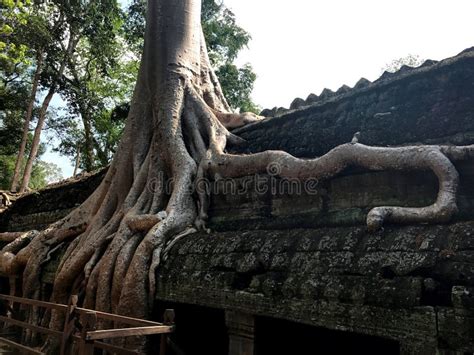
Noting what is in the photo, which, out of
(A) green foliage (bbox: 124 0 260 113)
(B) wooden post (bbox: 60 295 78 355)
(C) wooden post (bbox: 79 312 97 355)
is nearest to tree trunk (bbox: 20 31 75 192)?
(A) green foliage (bbox: 124 0 260 113)

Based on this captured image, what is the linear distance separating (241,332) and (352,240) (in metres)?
1.10

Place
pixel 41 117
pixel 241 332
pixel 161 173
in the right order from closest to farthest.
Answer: pixel 241 332
pixel 161 173
pixel 41 117

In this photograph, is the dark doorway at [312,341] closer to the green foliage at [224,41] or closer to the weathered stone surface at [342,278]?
the weathered stone surface at [342,278]

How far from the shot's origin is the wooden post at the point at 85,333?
2.69m

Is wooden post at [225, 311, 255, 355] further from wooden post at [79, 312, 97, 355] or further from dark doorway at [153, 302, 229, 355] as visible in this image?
dark doorway at [153, 302, 229, 355]

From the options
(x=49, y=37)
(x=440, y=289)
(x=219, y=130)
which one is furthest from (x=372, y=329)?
(x=49, y=37)

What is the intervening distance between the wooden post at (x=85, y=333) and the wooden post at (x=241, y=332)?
3.26ft

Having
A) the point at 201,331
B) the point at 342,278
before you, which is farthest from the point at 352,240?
the point at 201,331

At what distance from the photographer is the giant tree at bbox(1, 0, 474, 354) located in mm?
3324

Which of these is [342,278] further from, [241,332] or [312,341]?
[312,341]

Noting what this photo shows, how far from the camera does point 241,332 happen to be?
3.14 metres

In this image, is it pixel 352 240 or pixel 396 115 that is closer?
pixel 352 240

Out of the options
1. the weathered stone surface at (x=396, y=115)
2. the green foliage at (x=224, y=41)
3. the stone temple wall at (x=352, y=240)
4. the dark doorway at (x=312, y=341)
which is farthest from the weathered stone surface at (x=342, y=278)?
the green foliage at (x=224, y=41)

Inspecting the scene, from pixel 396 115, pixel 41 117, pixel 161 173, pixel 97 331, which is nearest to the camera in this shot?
pixel 97 331
